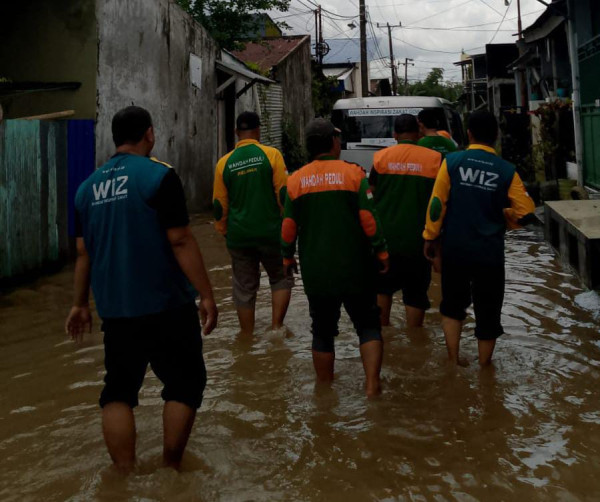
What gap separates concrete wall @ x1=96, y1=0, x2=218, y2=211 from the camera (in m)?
10.2

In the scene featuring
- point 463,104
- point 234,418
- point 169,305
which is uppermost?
point 463,104

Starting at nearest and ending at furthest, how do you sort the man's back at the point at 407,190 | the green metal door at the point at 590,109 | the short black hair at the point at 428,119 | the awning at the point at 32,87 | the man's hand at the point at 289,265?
1. the man's hand at the point at 289,265
2. the man's back at the point at 407,190
3. the short black hair at the point at 428,119
4. the awning at the point at 32,87
5. the green metal door at the point at 590,109

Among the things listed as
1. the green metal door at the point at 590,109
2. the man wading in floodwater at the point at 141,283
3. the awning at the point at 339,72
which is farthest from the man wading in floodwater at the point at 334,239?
the awning at the point at 339,72

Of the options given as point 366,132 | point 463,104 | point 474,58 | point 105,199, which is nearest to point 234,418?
point 105,199

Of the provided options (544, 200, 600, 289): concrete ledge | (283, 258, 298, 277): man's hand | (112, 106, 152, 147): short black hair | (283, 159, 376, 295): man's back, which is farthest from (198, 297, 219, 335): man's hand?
(544, 200, 600, 289): concrete ledge

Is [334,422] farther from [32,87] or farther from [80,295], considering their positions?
[32,87]

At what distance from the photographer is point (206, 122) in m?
15.3

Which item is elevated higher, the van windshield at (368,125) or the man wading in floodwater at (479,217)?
the van windshield at (368,125)

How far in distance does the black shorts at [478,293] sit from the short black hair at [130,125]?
2.40 meters

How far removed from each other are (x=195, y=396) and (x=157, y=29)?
1004 centimetres

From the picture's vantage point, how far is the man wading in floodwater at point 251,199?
5.77 metres

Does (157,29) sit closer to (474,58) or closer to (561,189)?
(561,189)

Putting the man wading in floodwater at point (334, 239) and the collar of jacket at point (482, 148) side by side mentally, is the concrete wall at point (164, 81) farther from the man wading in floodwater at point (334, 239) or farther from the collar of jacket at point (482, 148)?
the collar of jacket at point (482, 148)

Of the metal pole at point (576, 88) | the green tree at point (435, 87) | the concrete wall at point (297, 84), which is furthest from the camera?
the green tree at point (435, 87)
